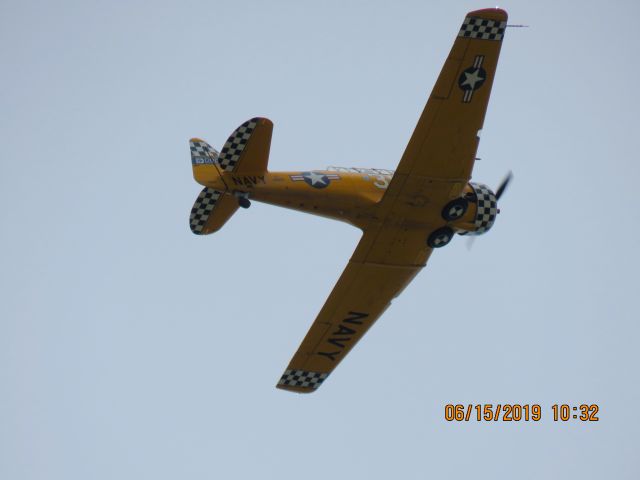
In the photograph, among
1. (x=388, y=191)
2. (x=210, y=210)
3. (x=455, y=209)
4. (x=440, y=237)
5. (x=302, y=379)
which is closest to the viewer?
(x=210, y=210)

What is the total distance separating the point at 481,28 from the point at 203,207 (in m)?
5.07

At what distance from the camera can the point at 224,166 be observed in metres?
14.0

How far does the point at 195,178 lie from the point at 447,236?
4.58 metres

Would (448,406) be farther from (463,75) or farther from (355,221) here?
(463,75)

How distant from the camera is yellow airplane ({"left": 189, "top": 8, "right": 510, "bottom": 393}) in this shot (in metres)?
13.7

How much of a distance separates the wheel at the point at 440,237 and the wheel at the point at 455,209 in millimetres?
323

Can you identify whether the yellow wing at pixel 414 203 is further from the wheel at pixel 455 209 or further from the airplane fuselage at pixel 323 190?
the airplane fuselage at pixel 323 190

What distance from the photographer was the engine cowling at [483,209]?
15766 mm

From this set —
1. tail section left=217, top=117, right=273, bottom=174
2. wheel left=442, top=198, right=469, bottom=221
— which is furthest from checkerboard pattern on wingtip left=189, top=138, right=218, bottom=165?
wheel left=442, top=198, right=469, bottom=221

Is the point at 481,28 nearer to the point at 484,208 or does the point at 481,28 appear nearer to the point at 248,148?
the point at 484,208

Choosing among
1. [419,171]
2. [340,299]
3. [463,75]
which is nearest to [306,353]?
[340,299]

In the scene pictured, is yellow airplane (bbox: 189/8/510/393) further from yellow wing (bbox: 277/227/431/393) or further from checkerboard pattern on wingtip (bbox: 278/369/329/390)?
checkerboard pattern on wingtip (bbox: 278/369/329/390)

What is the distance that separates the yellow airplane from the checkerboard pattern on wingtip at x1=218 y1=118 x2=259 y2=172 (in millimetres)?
15

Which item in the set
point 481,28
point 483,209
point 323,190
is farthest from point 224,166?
point 483,209
